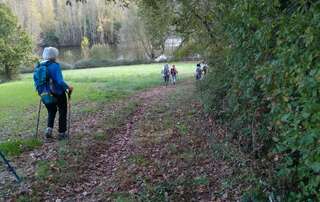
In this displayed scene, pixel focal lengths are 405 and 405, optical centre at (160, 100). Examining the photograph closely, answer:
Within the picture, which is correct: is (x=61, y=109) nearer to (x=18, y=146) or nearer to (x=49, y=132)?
(x=49, y=132)

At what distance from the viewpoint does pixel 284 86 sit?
4402 millimetres

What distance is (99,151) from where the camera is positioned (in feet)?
30.5

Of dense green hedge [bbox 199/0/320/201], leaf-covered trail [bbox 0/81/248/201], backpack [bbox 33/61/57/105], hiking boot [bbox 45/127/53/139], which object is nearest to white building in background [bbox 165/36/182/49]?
leaf-covered trail [bbox 0/81/248/201]

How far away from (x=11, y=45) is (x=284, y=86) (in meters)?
49.9

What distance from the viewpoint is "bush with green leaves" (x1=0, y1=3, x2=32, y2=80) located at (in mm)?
48062

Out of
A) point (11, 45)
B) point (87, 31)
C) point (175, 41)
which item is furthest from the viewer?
point (87, 31)

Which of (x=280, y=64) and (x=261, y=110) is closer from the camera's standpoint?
(x=280, y=64)

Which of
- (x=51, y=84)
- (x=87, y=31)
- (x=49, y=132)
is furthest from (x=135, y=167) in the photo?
(x=87, y=31)

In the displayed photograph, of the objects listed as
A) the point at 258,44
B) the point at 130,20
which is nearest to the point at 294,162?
the point at 258,44

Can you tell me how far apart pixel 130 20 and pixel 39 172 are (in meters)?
69.6

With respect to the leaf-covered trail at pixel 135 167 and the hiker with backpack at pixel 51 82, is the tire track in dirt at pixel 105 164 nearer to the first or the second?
the leaf-covered trail at pixel 135 167

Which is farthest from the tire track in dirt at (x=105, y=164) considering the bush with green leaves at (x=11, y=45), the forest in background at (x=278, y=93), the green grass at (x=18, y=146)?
the bush with green leaves at (x=11, y=45)

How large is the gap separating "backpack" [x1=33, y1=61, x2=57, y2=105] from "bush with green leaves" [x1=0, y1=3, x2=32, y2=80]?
40547 millimetres

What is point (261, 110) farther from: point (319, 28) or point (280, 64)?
point (319, 28)
